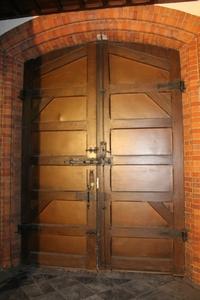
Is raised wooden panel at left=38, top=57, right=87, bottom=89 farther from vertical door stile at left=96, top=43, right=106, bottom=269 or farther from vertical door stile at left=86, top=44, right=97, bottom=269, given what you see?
vertical door stile at left=96, top=43, right=106, bottom=269

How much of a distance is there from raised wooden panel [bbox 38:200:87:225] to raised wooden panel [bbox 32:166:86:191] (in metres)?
0.20

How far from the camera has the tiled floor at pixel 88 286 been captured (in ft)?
8.64

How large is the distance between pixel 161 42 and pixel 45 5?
1.53 meters

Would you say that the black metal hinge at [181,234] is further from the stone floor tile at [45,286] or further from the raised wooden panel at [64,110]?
the raised wooden panel at [64,110]

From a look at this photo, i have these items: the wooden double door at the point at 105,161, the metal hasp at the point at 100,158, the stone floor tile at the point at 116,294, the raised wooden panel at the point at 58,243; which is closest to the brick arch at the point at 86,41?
the wooden double door at the point at 105,161

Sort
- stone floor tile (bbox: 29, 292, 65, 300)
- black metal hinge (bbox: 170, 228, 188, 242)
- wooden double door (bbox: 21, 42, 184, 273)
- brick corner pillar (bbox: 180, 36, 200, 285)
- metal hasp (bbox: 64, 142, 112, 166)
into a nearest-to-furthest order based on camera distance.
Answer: stone floor tile (bbox: 29, 292, 65, 300)
brick corner pillar (bbox: 180, 36, 200, 285)
black metal hinge (bbox: 170, 228, 188, 242)
wooden double door (bbox: 21, 42, 184, 273)
metal hasp (bbox: 64, 142, 112, 166)

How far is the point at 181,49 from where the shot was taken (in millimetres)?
3266

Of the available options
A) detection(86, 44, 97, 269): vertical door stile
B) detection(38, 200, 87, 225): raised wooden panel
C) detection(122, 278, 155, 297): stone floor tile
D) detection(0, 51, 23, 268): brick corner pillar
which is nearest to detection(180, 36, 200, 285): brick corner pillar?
detection(122, 278, 155, 297): stone floor tile

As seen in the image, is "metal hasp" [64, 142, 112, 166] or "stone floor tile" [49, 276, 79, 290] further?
"metal hasp" [64, 142, 112, 166]

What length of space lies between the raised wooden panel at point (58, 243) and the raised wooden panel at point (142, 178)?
83cm

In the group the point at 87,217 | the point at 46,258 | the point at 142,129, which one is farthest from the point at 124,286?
the point at 142,129

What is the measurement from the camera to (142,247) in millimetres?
3193

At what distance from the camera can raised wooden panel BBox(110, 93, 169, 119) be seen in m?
3.29

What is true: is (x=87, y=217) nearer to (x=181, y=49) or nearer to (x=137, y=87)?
(x=137, y=87)
